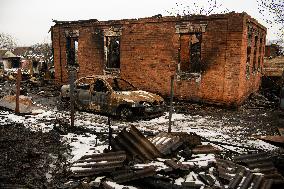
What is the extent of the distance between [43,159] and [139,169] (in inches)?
96.3

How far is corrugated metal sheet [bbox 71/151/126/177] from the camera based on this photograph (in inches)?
230

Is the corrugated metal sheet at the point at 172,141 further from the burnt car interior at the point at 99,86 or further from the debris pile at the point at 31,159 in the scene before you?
the burnt car interior at the point at 99,86

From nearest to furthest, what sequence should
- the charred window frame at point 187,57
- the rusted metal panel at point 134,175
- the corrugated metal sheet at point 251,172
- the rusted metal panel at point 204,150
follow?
the corrugated metal sheet at point 251,172 → the rusted metal panel at point 134,175 → the rusted metal panel at point 204,150 → the charred window frame at point 187,57

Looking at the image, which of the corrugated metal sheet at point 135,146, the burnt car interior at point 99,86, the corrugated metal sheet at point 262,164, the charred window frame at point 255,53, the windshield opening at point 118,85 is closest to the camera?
the corrugated metal sheet at point 262,164

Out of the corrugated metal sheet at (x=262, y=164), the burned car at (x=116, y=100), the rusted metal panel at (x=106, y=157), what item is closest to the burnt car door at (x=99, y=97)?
the burned car at (x=116, y=100)

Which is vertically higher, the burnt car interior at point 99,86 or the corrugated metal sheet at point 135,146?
the burnt car interior at point 99,86

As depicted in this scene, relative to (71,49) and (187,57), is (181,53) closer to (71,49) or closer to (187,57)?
(187,57)

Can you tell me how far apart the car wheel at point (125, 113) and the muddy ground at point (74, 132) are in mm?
235

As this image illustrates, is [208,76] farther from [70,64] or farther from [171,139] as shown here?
[70,64]

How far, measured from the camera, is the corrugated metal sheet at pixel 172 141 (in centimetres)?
683

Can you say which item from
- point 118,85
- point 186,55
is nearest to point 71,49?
point 186,55

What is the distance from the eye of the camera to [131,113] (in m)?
10.3

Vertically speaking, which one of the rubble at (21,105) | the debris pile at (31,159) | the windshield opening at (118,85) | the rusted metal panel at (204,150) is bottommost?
the debris pile at (31,159)

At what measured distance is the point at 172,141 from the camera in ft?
23.3
